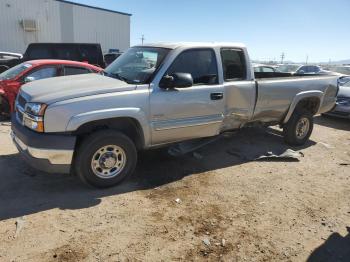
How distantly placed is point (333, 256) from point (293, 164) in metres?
2.74

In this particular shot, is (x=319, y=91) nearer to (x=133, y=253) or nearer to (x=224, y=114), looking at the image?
(x=224, y=114)

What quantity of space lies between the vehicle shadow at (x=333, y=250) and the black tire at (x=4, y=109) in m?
7.01

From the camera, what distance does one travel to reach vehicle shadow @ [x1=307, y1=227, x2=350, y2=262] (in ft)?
11.1

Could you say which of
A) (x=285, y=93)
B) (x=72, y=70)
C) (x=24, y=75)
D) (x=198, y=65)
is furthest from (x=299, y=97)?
(x=24, y=75)

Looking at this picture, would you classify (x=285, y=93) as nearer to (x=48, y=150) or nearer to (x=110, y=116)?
(x=110, y=116)

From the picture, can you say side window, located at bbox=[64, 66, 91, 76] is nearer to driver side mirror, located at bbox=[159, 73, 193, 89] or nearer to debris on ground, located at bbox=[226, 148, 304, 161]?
debris on ground, located at bbox=[226, 148, 304, 161]

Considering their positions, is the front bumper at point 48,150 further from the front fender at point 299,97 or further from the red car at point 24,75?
the front fender at point 299,97

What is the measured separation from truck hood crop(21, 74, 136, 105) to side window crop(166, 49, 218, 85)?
2.81 ft

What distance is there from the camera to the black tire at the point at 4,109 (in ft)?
25.6

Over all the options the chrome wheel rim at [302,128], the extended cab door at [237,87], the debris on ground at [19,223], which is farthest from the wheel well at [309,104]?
the debris on ground at [19,223]

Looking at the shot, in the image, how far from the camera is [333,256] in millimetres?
3447

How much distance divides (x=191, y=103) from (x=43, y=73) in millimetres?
4587

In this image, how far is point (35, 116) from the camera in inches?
157

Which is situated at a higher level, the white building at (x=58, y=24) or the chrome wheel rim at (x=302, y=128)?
the white building at (x=58, y=24)
